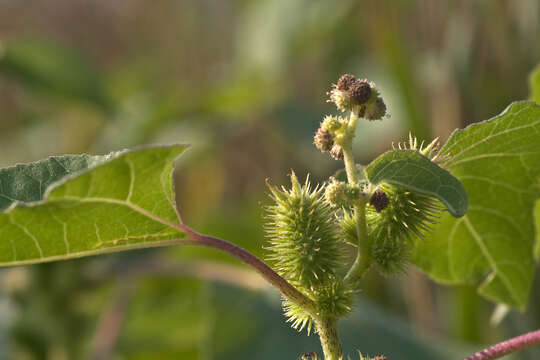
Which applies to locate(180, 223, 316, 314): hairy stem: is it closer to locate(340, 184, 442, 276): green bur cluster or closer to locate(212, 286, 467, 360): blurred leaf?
locate(340, 184, 442, 276): green bur cluster

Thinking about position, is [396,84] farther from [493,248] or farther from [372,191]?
[372,191]

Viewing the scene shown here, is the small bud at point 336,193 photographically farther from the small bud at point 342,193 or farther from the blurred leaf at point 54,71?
the blurred leaf at point 54,71

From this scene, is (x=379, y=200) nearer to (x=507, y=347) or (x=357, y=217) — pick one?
(x=357, y=217)

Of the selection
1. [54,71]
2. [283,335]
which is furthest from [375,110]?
[54,71]

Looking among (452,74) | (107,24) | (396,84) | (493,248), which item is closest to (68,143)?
(107,24)

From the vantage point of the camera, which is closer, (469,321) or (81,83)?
(469,321)

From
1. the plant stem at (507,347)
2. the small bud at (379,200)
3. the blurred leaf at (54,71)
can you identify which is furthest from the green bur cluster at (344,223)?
the blurred leaf at (54,71)
